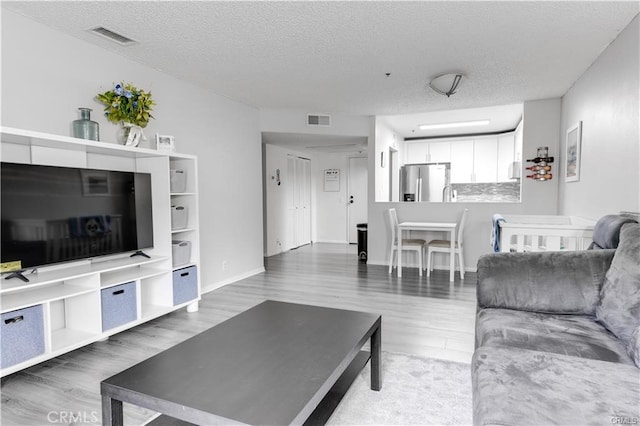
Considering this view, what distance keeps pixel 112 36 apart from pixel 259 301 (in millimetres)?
2718

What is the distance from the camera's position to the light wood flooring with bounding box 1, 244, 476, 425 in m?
1.98

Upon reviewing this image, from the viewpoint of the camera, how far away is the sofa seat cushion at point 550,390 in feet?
3.55

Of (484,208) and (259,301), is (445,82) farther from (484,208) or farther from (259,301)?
(259,301)

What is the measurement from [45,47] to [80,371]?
2.31 m

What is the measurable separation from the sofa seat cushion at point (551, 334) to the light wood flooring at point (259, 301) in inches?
25.8

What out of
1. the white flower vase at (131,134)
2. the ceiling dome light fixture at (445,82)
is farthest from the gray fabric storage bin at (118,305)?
the ceiling dome light fixture at (445,82)

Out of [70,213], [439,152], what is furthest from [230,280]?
[439,152]

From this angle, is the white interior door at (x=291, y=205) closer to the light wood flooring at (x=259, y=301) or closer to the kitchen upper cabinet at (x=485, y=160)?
the light wood flooring at (x=259, y=301)

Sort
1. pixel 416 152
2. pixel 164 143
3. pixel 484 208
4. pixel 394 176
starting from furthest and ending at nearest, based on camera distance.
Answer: pixel 416 152, pixel 394 176, pixel 484 208, pixel 164 143

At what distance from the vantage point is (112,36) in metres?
2.84

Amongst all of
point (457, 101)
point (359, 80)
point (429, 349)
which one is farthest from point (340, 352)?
point (457, 101)

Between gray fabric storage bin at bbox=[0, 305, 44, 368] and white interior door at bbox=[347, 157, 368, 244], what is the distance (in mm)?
6653

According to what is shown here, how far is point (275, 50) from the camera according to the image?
3109 mm

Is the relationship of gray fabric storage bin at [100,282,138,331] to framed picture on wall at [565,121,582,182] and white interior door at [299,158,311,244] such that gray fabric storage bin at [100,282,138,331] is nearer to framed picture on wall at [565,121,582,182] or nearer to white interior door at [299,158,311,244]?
framed picture on wall at [565,121,582,182]
